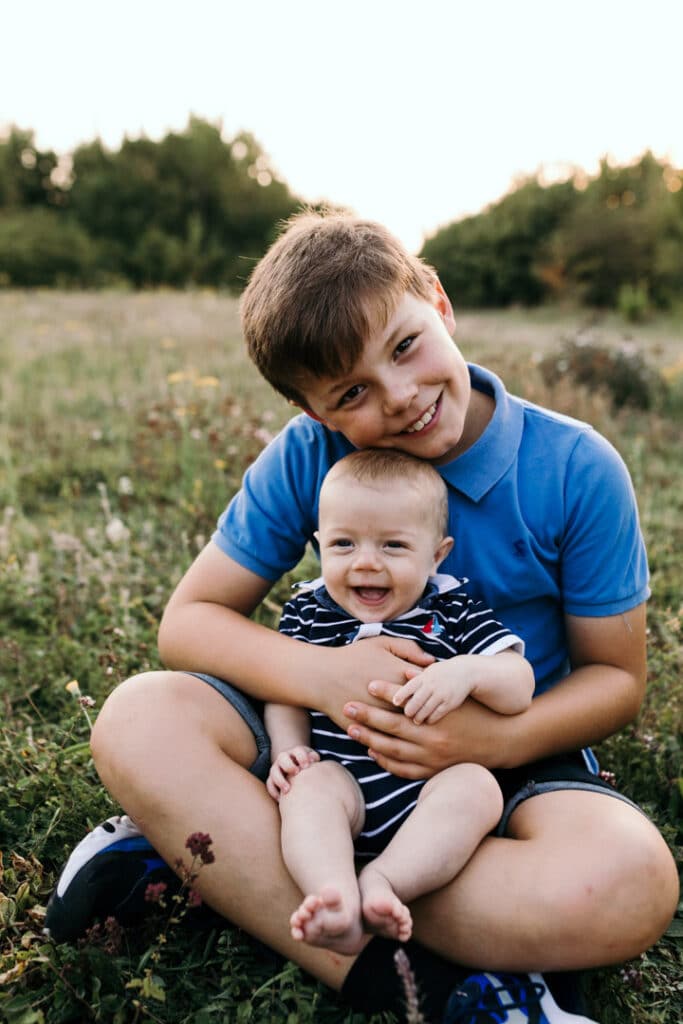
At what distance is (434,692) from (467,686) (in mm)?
73

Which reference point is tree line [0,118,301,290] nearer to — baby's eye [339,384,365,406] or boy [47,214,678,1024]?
boy [47,214,678,1024]

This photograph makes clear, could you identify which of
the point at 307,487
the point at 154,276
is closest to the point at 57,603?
the point at 307,487

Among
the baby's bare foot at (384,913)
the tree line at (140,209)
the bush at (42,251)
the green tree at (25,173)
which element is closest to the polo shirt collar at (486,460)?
the baby's bare foot at (384,913)

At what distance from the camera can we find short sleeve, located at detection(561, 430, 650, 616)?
198 cm

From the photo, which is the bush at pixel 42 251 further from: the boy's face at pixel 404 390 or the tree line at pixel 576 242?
the boy's face at pixel 404 390

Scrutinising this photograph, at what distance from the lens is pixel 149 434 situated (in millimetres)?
4734

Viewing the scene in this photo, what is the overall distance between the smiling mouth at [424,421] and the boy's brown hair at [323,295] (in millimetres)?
204

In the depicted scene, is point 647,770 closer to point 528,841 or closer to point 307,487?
point 528,841

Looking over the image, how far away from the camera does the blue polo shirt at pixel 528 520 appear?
1.99 m

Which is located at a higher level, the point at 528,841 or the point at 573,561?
the point at 573,561

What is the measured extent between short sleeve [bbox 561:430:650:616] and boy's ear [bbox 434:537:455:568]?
0.88ft

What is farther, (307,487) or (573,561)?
(307,487)

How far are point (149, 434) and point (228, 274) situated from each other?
2250 cm

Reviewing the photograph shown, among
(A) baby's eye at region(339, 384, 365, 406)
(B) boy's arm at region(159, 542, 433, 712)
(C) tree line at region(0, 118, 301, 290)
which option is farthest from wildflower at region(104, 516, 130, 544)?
(C) tree line at region(0, 118, 301, 290)
